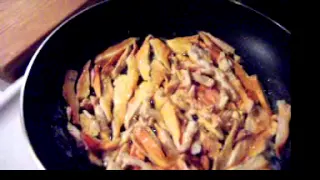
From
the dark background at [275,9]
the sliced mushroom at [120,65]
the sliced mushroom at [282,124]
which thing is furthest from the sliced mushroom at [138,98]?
the dark background at [275,9]

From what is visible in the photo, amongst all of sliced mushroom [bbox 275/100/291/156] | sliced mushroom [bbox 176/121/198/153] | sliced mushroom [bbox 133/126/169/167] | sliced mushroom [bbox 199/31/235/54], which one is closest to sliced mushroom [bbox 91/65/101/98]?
sliced mushroom [bbox 133/126/169/167]

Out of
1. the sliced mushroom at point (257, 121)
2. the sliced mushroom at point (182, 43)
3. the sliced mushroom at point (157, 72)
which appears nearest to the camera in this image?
the sliced mushroom at point (257, 121)

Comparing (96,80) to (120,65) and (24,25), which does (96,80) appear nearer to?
(120,65)

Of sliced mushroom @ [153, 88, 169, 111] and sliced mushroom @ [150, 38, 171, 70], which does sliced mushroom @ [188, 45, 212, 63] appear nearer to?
sliced mushroom @ [150, 38, 171, 70]

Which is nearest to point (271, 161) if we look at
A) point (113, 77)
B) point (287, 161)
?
point (287, 161)

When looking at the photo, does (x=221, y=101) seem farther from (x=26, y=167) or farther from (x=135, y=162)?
(x=26, y=167)

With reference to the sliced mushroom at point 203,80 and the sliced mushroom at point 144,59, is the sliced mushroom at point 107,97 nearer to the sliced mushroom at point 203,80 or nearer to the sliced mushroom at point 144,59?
the sliced mushroom at point 144,59
